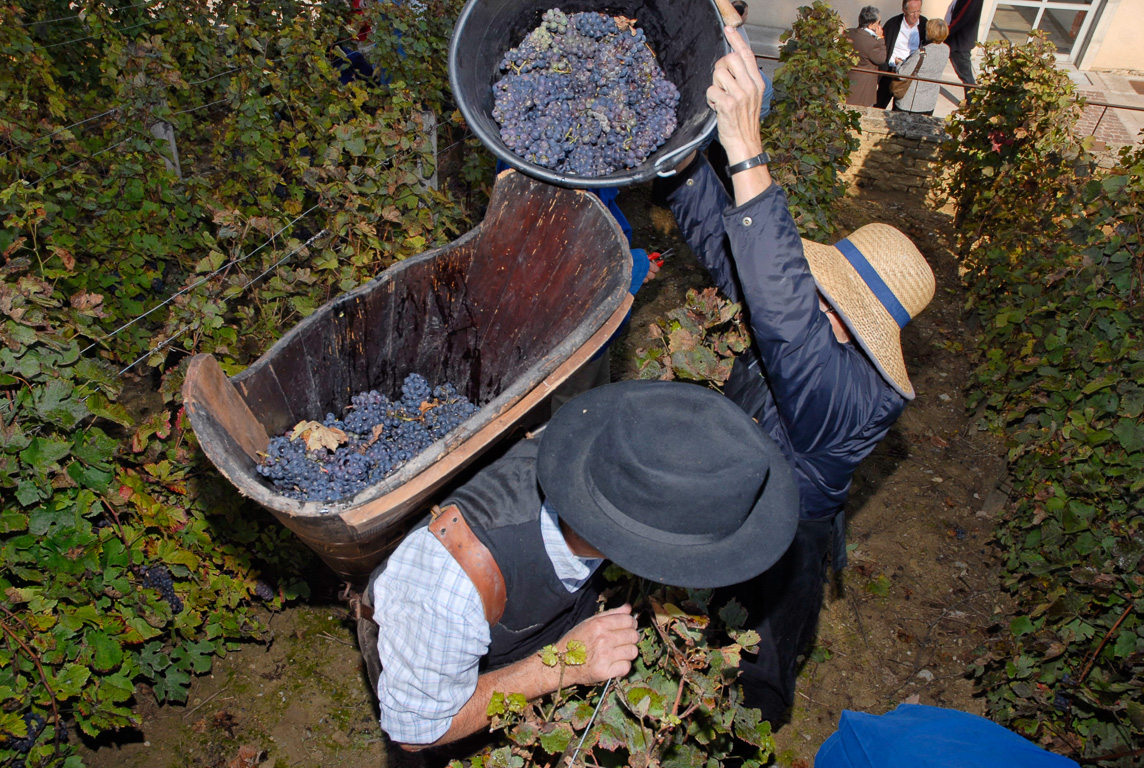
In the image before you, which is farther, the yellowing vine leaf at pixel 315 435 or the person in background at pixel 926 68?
the person in background at pixel 926 68

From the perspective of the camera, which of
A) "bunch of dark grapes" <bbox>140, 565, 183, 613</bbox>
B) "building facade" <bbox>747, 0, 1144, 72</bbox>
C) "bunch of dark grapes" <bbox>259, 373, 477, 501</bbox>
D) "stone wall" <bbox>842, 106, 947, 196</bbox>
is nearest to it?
"bunch of dark grapes" <bbox>259, 373, 477, 501</bbox>

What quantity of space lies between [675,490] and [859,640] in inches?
101

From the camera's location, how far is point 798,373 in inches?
71.9

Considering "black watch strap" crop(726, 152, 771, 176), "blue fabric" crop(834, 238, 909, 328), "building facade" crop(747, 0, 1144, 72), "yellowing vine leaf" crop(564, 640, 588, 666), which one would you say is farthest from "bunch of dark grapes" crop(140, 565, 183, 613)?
"building facade" crop(747, 0, 1144, 72)

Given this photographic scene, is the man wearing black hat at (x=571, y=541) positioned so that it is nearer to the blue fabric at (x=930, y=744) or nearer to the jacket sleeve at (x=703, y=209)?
the blue fabric at (x=930, y=744)

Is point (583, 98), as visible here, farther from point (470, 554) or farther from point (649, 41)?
point (470, 554)

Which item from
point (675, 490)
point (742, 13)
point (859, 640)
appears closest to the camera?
point (675, 490)

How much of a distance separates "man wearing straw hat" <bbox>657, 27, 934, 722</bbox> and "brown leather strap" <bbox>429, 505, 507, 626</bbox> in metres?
0.88

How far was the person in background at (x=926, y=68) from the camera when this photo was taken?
7.32 metres

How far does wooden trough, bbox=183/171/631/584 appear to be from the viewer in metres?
1.63

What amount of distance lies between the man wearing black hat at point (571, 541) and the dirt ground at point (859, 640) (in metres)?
1.52

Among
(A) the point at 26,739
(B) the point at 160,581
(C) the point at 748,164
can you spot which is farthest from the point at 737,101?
(A) the point at 26,739

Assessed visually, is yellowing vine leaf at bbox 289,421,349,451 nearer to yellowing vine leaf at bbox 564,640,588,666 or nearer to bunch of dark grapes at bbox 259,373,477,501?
bunch of dark grapes at bbox 259,373,477,501

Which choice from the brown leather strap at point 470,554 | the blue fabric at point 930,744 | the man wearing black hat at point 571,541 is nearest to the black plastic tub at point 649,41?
the man wearing black hat at point 571,541
